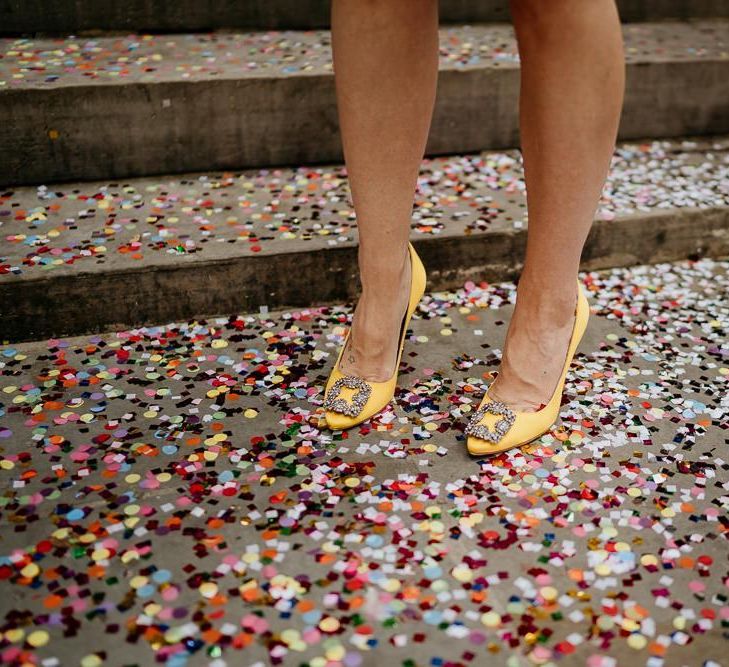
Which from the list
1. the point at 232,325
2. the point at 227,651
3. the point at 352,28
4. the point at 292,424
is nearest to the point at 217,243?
the point at 232,325

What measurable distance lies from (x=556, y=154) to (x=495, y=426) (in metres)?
0.44

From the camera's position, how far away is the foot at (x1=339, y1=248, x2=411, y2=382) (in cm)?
148

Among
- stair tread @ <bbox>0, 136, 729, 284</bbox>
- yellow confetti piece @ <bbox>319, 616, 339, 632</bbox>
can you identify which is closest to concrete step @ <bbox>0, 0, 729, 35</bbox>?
stair tread @ <bbox>0, 136, 729, 284</bbox>

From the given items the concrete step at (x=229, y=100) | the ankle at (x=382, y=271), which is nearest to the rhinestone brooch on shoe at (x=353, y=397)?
the ankle at (x=382, y=271)

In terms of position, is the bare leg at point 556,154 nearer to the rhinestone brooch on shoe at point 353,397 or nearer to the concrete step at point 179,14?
the rhinestone brooch on shoe at point 353,397

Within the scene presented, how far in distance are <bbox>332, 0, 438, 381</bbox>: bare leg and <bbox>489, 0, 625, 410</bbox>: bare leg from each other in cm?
16

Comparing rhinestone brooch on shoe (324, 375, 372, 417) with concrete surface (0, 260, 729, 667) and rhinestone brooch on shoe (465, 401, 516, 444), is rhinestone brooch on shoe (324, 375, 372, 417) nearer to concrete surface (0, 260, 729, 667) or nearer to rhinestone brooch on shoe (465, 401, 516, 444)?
concrete surface (0, 260, 729, 667)

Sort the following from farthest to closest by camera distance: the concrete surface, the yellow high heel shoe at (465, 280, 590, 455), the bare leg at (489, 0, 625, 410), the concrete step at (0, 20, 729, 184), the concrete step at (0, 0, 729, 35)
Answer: the concrete step at (0, 0, 729, 35), the concrete step at (0, 20, 729, 184), the yellow high heel shoe at (465, 280, 590, 455), the bare leg at (489, 0, 625, 410), the concrete surface

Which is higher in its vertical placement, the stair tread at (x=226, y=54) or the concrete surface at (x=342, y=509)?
the stair tread at (x=226, y=54)

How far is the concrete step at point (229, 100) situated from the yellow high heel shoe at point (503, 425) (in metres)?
1.00

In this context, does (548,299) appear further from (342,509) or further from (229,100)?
(229,100)

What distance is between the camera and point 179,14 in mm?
2391

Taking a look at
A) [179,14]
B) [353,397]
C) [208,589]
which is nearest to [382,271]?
[353,397]

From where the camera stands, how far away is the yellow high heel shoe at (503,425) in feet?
4.61
